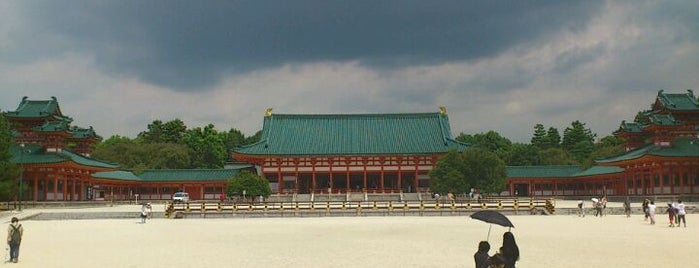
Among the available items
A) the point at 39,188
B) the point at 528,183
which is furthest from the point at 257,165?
the point at 528,183

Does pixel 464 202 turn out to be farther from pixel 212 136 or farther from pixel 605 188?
pixel 212 136

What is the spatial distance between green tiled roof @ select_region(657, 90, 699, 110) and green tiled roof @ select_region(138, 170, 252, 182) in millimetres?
41448

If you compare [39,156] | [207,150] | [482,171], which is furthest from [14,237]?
[207,150]

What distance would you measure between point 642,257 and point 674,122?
4065 centimetres

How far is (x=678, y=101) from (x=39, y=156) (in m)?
55.1

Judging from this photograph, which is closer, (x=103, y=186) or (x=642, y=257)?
(x=642, y=257)

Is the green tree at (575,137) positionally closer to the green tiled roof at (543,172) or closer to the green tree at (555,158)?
the green tree at (555,158)

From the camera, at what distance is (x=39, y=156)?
171ft

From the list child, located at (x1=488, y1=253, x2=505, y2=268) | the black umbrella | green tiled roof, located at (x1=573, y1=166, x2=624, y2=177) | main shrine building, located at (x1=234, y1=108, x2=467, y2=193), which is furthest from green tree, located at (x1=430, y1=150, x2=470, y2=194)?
child, located at (x1=488, y1=253, x2=505, y2=268)

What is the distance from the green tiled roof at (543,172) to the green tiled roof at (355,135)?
6.70 meters

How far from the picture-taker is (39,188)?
169 feet

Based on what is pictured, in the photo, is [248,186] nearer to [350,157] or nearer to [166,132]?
[350,157]

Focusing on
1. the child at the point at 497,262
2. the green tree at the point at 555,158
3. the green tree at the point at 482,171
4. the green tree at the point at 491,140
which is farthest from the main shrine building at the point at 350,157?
the child at the point at 497,262

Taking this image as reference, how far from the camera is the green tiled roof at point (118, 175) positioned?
6140 centimetres
